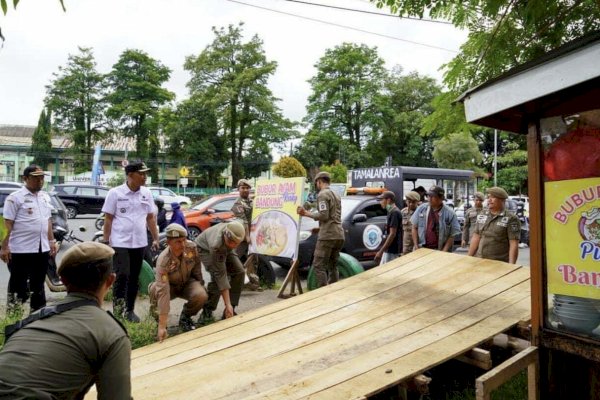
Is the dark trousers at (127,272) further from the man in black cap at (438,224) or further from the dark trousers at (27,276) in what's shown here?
the man in black cap at (438,224)

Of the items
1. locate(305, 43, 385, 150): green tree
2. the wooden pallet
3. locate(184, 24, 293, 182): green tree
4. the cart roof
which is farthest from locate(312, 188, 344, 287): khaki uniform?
locate(305, 43, 385, 150): green tree

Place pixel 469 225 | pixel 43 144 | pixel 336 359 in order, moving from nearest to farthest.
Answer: pixel 336 359, pixel 469 225, pixel 43 144

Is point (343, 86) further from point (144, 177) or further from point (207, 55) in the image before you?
point (144, 177)

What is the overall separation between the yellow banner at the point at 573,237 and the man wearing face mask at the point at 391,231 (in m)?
4.70

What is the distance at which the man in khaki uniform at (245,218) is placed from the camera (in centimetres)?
809

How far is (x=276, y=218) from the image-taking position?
7621 millimetres

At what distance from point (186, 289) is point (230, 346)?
1.37 metres

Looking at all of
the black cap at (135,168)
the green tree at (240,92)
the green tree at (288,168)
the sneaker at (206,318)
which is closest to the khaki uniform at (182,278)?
the sneaker at (206,318)

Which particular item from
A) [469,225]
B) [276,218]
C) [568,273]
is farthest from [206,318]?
[469,225]

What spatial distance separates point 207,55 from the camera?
39.9 m

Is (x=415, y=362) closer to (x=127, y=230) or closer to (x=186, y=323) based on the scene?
(x=186, y=323)

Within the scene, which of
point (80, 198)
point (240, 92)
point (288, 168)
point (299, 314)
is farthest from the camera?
point (240, 92)

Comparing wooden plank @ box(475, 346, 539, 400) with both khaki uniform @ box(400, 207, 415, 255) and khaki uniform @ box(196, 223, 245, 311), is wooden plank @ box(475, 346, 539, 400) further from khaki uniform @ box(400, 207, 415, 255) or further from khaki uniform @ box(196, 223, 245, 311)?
khaki uniform @ box(400, 207, 415, 255)

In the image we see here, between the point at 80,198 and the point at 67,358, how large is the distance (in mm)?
22861
